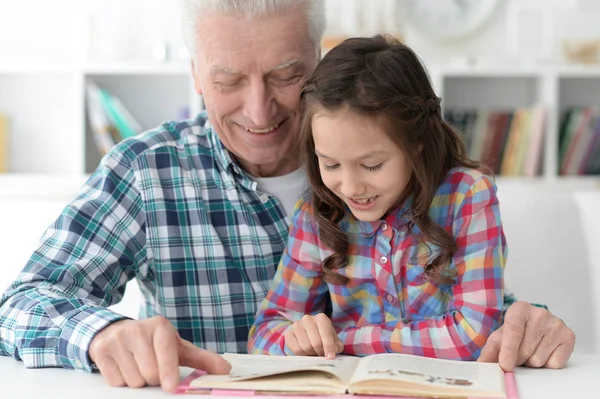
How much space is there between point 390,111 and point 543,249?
74 cm

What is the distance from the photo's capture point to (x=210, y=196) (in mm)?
1810

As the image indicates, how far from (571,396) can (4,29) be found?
11.5ft

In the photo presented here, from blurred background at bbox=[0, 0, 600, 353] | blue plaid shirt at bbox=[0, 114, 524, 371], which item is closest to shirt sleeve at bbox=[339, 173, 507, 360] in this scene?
blue plaid shirt at bbox=[0, 114, 524, 371]

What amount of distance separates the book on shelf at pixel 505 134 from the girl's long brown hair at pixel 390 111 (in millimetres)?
2307

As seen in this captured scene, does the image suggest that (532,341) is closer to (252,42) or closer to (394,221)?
(394,221)

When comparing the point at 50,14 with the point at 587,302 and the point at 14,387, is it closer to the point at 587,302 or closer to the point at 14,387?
the point at 587,302

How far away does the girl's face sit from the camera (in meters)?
1.48

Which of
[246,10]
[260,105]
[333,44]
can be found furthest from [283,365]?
[333,44]

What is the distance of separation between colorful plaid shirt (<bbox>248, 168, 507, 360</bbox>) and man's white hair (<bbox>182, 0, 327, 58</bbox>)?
1.19ft

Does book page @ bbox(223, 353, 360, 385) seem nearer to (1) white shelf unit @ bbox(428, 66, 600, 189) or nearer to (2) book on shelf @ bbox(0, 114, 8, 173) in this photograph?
(1) white shelf unit @ bbox(428, 66, 600, 189)

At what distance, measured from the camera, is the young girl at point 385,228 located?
1.48 meters

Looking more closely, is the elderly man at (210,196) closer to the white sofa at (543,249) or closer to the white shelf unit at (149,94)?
the white sofa at (543,249)

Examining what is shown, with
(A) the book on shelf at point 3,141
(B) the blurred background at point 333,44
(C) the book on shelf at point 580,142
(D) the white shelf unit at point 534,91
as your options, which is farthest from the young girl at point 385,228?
(A) the book on shelf at point 3,141

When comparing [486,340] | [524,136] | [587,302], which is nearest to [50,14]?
[524,136]
